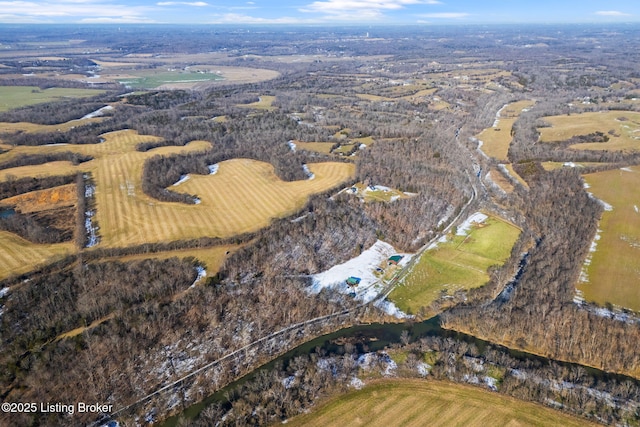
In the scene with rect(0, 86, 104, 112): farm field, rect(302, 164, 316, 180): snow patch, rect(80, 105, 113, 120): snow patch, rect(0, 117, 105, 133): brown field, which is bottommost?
rect(302, 164, 316, 180): snow patch

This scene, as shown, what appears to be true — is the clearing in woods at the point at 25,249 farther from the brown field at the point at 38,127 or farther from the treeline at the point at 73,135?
the brown field at the point at 38,127

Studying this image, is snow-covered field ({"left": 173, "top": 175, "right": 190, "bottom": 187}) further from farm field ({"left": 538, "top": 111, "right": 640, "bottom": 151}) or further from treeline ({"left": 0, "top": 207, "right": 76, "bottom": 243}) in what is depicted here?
farm field ({"left": 538, "top": 111, "right": 640, "bottom": 151})

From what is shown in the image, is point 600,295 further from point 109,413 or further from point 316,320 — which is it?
point 109,413

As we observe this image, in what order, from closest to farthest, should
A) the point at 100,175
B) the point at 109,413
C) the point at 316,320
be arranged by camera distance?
the point at 109,413, the point at 316,320, the point at 100,175

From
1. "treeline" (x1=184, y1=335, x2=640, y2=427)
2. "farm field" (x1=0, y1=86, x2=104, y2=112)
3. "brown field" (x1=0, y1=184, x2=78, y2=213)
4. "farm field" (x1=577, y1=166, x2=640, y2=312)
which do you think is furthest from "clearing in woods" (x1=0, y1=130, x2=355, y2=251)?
"farm field" (x1=0, y1=86, x2=104, y2=112)

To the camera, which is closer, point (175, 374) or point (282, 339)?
point (175, 374)

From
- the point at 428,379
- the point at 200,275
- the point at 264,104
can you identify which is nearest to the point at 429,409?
the point at 428,379

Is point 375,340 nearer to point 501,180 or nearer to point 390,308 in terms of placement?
point 390,308

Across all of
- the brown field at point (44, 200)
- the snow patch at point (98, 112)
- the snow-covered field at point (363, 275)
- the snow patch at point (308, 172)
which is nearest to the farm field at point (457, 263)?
the snow-covered field at point (363, 275)

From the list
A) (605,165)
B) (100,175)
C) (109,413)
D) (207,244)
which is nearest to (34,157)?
(100,175)
